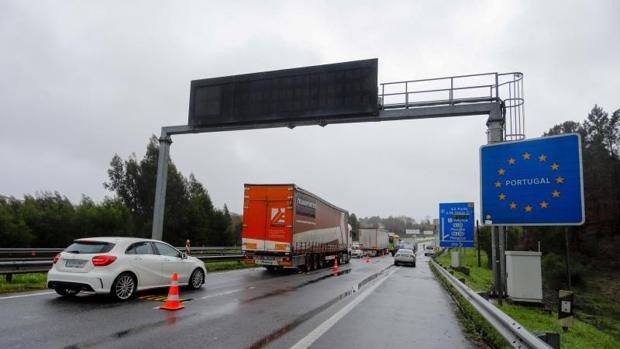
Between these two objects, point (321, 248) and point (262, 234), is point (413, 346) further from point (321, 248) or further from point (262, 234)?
point (321, 248)

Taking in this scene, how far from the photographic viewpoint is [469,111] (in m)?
16.0

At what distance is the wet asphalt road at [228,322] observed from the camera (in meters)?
6.33

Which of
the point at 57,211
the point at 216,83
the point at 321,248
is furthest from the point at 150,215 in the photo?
the point at 216,83

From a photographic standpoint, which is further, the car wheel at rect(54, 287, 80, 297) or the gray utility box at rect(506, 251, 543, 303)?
the gray utility box at rect(506, 251, 543, 303)

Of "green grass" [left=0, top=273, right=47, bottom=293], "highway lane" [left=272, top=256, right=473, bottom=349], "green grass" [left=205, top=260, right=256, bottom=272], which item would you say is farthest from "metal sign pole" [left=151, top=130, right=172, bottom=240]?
"highway lane" [left=272, top=256, right=473, bottom=349]

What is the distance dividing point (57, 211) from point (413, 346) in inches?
1690

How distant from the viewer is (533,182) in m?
9.24

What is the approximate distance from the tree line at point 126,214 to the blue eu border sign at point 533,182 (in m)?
37.8

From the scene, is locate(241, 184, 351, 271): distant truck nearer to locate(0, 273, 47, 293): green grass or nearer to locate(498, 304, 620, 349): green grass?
locate(0, 273, 47, 293): green grass

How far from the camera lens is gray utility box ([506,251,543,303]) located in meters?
11.4

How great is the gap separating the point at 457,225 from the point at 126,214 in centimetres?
3467

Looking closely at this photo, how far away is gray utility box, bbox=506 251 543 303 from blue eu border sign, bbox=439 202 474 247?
48.2 feet

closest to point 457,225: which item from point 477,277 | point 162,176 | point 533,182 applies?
point 477,277

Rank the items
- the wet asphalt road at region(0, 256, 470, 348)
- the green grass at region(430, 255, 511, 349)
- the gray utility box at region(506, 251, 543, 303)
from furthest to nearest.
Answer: the gray utility box at region(506, 251, 543, 303), the green grass at region(430, 255, 511, 349), the wet asphalt road at region(0, 256, 470, 348)
